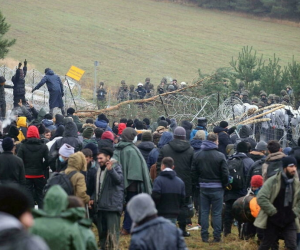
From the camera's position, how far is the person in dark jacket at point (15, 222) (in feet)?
11.3

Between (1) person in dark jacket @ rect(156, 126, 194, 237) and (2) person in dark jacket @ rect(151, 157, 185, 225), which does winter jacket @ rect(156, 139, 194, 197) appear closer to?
(1) person in dark jacket @ rect(156, 126, 194, 237)

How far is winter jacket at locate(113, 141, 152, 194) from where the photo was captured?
939 centimetres

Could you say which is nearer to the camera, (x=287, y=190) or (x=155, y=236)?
(x=155, y=236)

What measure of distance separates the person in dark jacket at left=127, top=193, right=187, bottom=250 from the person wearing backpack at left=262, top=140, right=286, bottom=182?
376cm

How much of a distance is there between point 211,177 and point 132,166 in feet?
3.88

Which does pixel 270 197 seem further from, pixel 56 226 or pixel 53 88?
pixel 53 88

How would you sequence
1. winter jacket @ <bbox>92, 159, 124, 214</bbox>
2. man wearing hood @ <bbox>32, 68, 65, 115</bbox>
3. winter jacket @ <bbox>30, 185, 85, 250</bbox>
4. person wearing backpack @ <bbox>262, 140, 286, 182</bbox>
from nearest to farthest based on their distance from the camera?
winter jacket @ <bbox>30, 185, 85, 250</bbox>
winter jacket @ <bbox>92, 159, 124, 214</bbox>
person wearing backpack @ <bbox>262, 140, 286, 182</bbox>
man wearing hood @ <bbox>32, 68, 65, 115</bbox>

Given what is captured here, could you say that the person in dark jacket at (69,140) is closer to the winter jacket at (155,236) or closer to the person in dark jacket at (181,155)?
the person in dark jacket at (181,155)

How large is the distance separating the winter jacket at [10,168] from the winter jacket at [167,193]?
1.99m

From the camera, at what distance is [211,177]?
9.64 m

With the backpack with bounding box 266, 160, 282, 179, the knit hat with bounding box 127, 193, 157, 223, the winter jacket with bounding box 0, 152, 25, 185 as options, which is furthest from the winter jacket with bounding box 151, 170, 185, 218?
the knit hat with bounding box 127, 193, 157, 223

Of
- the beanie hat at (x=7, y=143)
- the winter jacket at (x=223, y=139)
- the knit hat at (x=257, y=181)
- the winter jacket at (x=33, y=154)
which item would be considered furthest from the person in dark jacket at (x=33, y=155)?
the winter jacket at (x=223, y=139)

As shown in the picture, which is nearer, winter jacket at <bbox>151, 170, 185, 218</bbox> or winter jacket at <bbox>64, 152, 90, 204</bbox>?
winter jacket at <bbox>64, 152, 90, 204</bbox>

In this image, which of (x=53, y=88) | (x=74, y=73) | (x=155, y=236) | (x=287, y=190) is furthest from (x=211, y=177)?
(x=74, y=73)
